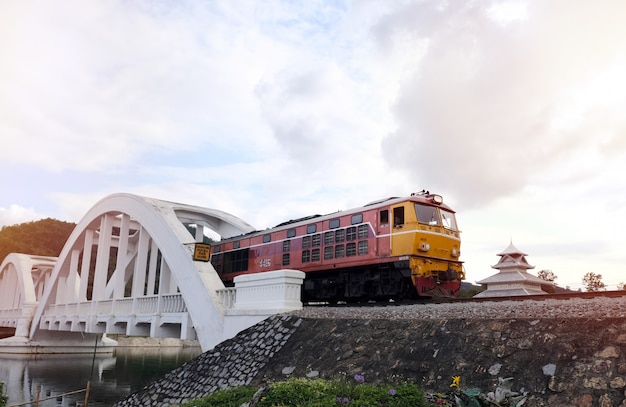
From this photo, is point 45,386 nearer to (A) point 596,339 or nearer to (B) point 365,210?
(B) point 365,210

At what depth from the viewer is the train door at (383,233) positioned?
15.0 metres

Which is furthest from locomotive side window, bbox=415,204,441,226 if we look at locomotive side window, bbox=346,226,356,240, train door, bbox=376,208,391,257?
locomotive side window, bbox=346,226,356,240

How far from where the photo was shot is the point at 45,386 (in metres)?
23.6

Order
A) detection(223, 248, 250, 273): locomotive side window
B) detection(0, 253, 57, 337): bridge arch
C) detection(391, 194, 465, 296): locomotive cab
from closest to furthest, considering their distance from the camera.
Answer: detection(391, 194, 465, 296): locomotive cab, detection(223, 248, 250, 273): locomotive side window, detection(0, 253, 57, 337): bridge arch

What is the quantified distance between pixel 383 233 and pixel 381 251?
0.58 metres

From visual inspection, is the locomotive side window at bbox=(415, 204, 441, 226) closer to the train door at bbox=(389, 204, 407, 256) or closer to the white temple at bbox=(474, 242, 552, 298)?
the train door at bbox=(389, 204, 407, 256)

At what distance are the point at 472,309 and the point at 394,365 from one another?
219 centimetres

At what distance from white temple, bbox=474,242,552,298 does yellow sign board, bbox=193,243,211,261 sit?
1079 cm

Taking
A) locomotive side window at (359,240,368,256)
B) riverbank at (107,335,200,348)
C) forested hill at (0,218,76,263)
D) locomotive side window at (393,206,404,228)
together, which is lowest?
riverbank at (107,335,200,348)

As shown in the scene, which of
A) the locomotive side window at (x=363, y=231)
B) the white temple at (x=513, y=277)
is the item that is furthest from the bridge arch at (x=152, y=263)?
the white temple at (x=513, y=277)

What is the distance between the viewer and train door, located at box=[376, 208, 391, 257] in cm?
1500

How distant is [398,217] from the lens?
1512cm

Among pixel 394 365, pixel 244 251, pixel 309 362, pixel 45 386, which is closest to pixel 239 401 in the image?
pixel 309 362

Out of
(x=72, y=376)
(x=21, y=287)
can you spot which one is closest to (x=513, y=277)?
(x=72, y=376)
